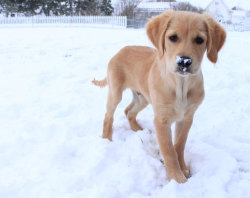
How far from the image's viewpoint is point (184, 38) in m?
2.18

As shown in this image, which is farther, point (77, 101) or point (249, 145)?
point (77, 101)

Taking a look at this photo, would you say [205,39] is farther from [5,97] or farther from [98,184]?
[5,97]

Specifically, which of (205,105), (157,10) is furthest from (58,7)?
(205,105)

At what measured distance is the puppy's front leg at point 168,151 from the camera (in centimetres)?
230

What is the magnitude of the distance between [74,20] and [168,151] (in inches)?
752

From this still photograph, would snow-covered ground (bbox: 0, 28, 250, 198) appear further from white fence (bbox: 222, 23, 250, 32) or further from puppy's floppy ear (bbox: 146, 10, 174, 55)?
white fence (bbox: 222, 23, 250, 32)

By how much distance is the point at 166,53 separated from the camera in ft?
7.73

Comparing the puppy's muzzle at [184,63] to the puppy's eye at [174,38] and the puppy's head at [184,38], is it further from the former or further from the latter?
the puppy's eye at [174,38]

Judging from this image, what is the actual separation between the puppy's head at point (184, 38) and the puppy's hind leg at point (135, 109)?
1077 millimetres

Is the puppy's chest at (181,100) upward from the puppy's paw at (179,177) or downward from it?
upward

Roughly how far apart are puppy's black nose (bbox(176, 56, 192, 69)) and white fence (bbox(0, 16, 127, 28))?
1811 cm

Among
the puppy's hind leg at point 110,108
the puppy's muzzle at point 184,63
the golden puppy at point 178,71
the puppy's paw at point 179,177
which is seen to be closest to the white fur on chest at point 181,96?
the golden puppy at point 178,71

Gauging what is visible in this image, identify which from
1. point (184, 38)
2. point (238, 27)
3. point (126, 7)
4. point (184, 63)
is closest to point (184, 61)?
point (184, 63)

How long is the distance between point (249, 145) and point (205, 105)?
1.16 m
